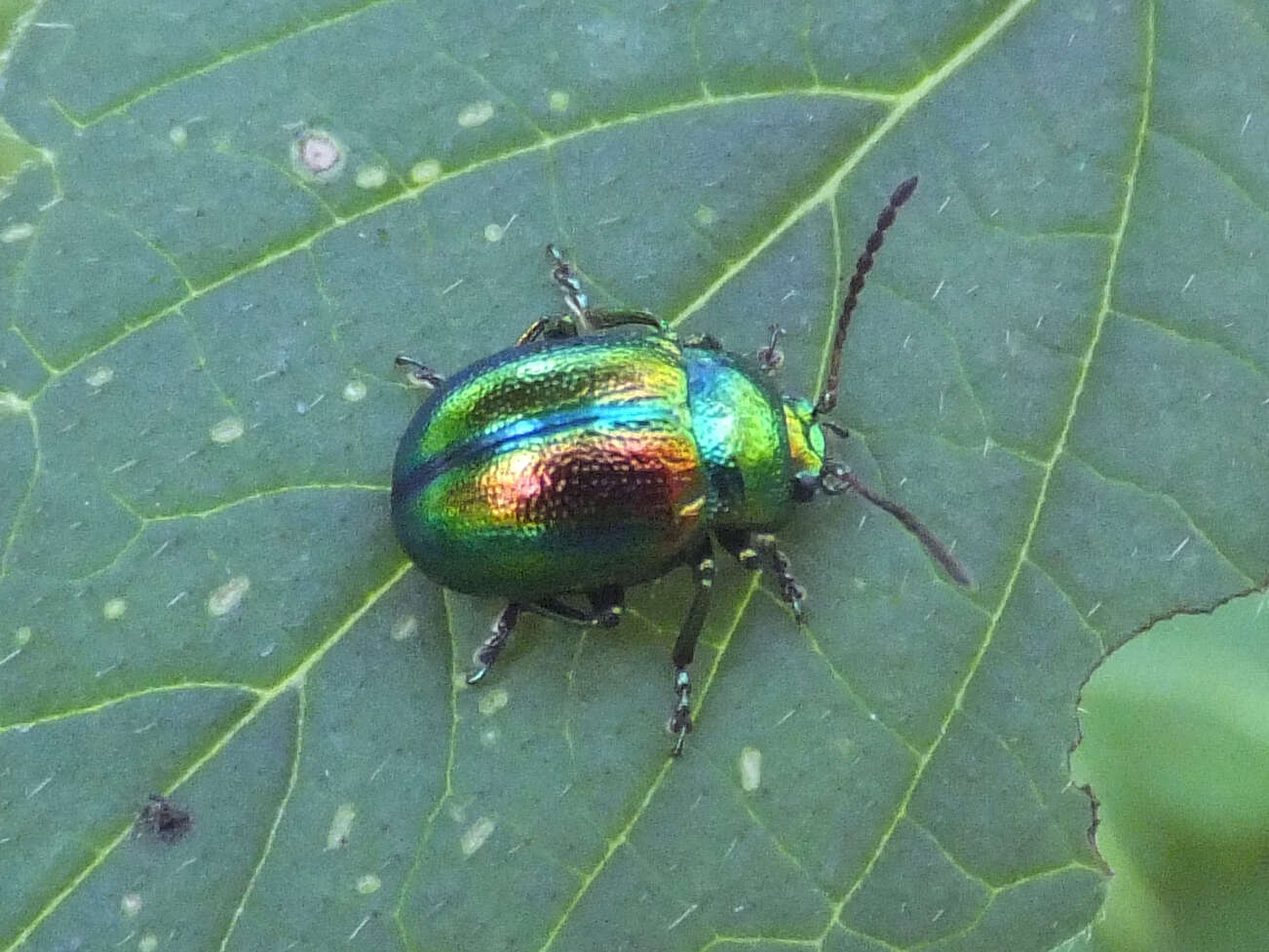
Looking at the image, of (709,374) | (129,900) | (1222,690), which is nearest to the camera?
(129,900)

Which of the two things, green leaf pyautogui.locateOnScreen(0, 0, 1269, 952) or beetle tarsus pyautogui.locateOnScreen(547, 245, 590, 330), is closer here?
green leaf pyautogui.locateOnScreen(0, 0, 1269, 952)

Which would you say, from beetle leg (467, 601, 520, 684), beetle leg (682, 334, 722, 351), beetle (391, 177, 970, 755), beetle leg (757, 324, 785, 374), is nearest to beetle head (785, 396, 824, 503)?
beetle (391, 177, 970, 755)

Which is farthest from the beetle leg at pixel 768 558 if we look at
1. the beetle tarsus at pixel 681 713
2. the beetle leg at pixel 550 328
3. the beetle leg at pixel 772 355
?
the beetle leg at pixel 550 328

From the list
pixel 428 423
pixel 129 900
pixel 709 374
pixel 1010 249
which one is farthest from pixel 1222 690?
pixel 129 900

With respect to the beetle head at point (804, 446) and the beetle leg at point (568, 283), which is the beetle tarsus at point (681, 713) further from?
the beetle leg at point (568, 283)

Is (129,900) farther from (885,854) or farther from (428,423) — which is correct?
(885,854)

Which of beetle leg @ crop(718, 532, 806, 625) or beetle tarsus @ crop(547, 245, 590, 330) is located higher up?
beetle tarsus @ crop(547, 245, 590, 330)

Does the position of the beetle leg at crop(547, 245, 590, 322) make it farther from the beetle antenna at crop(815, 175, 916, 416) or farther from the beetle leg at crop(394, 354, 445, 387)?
the beetle antenna at crop(815, 175, 916, 416)
